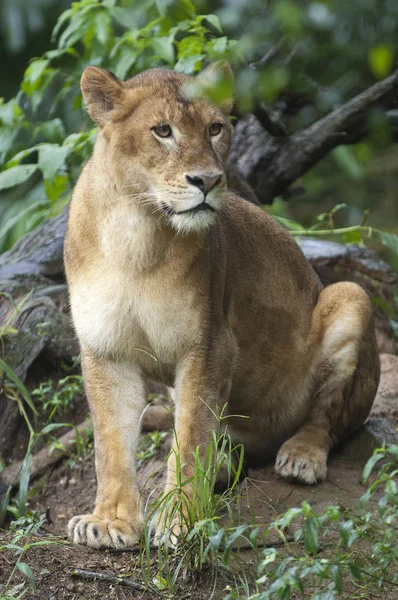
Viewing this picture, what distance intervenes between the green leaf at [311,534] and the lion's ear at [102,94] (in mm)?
1959

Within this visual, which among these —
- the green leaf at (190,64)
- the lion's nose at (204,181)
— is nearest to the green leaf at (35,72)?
the green leaf at (190,64)

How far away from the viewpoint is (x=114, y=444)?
4043 mm

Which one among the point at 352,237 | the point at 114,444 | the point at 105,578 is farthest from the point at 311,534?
the point at 352,237

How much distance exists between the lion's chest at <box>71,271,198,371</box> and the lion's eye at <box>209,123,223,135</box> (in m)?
0.64

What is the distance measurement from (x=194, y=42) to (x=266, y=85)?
405cm

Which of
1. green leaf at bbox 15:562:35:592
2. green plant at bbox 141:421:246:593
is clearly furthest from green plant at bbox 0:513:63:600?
green plant at bbox 141:421:246:593

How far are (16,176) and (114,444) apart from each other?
8.99ft

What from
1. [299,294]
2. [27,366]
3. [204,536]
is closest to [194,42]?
[299,294]

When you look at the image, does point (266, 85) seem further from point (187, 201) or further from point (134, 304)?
point (134, 304)

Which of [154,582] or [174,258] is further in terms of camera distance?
[174,258]

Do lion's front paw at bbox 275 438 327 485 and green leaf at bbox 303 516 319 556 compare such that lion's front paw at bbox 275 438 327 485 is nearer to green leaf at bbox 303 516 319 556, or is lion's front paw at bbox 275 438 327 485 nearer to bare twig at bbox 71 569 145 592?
bare twig at bbox 71 569 145 592

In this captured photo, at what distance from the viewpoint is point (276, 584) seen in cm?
265

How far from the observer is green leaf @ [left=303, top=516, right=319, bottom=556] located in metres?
2.77

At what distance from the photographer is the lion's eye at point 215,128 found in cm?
403
